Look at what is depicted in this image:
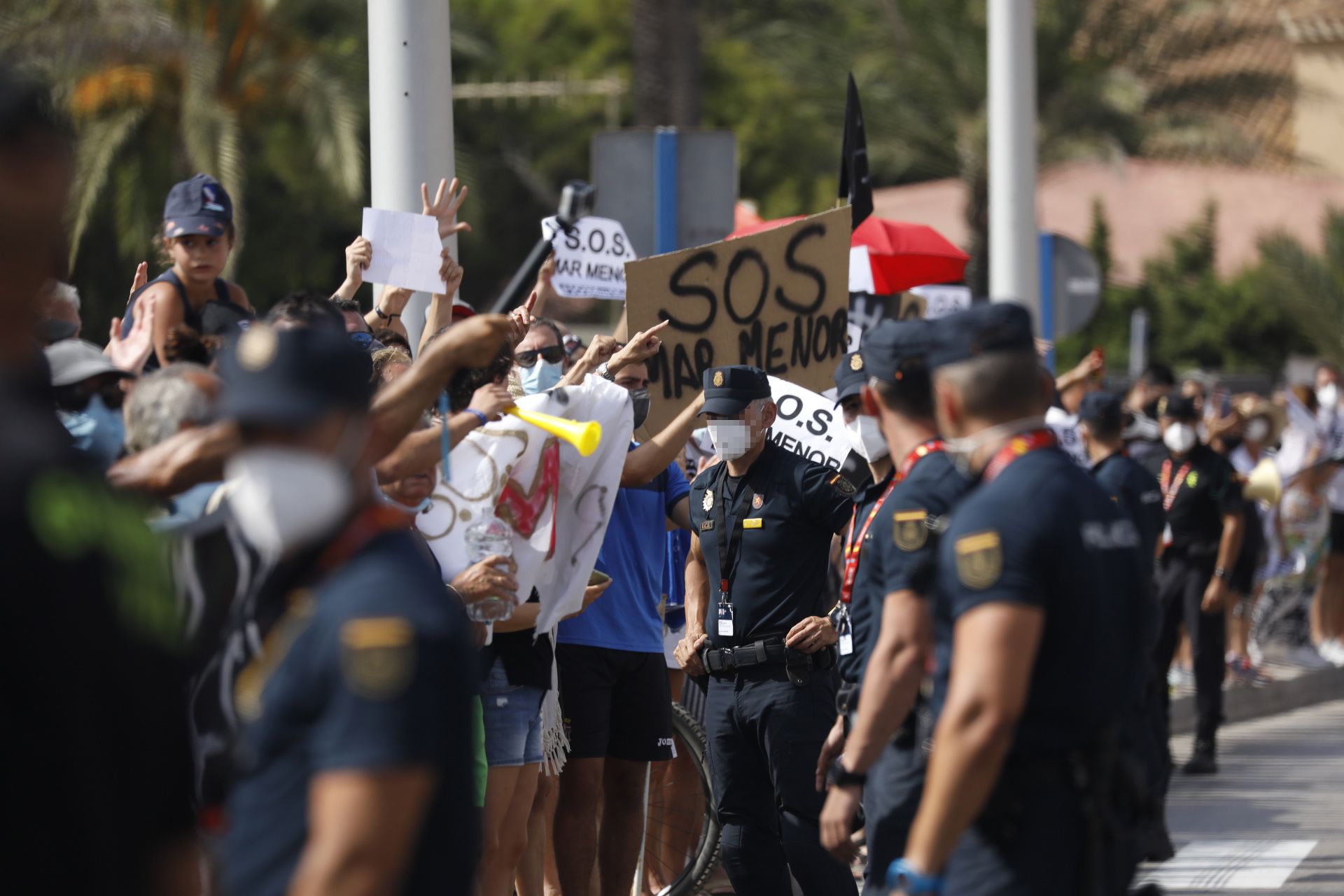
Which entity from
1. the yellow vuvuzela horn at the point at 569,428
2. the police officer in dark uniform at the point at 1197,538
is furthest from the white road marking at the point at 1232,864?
the yellow vuvuzela horn at the point at 569,428

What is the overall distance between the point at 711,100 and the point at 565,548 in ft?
93.4

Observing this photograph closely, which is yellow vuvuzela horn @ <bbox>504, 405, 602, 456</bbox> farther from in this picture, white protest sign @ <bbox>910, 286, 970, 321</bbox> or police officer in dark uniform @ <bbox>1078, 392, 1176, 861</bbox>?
white protest sign @ <bbox>910, 286, 970, 321</bbox>

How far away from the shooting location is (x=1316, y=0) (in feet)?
132

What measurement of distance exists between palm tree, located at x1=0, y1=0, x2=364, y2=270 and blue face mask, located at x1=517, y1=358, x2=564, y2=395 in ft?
44.4

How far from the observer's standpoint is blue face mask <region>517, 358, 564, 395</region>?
6.74 metres

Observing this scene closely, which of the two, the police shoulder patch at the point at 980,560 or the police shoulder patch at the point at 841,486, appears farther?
the police shoulder patch at the point at 841,486

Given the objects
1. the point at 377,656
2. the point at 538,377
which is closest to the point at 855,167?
the point at 538,377

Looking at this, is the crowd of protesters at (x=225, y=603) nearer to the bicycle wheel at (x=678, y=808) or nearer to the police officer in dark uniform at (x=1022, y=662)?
the police officer in dark uniform at (x=1022, y=662)

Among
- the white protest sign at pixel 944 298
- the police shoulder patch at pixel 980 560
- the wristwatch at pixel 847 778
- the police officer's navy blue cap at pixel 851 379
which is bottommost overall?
the wristwatch at pixel 847 778

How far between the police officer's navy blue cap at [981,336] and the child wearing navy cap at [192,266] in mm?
2212

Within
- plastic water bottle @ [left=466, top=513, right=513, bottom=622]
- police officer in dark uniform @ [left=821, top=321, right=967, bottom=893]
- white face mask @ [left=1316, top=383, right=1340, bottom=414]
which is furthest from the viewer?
white face mask @ [left=1316, top=383, right=1340, bottom=414]

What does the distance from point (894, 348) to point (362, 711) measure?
93.8 inches

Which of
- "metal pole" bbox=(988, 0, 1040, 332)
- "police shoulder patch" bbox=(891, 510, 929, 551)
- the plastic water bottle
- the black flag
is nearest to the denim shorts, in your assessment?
the plastic water bottle

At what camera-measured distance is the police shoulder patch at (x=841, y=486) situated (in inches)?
243
